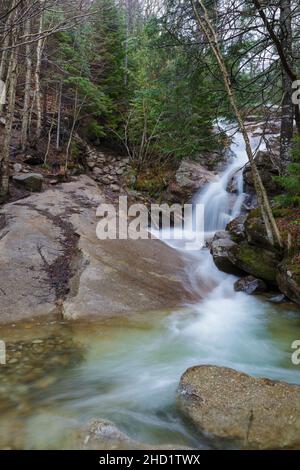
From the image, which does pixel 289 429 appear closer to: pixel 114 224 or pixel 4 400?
pixel 4 400

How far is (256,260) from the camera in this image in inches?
278

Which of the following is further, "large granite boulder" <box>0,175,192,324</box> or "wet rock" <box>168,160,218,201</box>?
"wet rock" <box>168,160,218,201</box>

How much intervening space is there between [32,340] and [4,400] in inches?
50.5

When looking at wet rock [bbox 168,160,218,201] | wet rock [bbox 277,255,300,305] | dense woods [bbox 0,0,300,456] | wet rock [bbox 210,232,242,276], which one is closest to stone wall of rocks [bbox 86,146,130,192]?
dense woods [bbox 0,0,300,456]

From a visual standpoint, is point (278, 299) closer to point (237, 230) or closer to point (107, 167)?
point (237, 230)

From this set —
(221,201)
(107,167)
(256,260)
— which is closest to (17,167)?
(107,167)

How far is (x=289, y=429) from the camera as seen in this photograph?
2.84 metres

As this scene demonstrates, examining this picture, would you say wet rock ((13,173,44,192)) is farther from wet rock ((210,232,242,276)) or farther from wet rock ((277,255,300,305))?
wet rock ((277,255,300,305))

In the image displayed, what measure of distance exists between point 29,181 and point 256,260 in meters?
6.91

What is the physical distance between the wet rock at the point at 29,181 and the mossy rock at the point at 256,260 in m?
6.17
